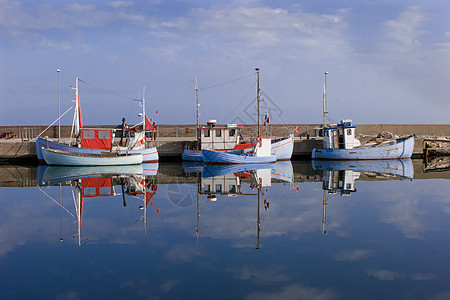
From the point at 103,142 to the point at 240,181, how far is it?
11.9m

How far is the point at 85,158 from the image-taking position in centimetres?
2517

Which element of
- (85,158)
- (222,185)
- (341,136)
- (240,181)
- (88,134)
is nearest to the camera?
(222,185)

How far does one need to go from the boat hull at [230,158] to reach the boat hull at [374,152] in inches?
184

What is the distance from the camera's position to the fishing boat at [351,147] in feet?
94.4

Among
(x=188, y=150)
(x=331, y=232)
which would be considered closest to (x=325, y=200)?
(x=331, y=232)

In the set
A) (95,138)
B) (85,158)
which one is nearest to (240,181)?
(85,158)

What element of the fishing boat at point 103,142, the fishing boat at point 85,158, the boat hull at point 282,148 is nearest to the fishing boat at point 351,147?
the boat hull at point 282,148

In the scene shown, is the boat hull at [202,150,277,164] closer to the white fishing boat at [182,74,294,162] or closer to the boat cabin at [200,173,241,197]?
the white fishing boat at [182,74,294,162]

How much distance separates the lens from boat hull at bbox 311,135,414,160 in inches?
1131

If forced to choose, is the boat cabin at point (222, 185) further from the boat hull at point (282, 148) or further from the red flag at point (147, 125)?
the red flag at point (147, 125)

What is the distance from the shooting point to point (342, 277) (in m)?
6.62

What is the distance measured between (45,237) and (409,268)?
24.2 ft

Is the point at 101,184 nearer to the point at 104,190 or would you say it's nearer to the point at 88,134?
the point at 104,190

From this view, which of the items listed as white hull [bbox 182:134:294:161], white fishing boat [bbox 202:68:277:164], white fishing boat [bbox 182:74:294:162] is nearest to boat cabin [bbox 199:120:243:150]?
white fishing boat [bbox 182:74:294:162]
